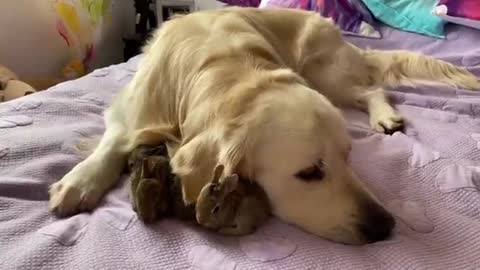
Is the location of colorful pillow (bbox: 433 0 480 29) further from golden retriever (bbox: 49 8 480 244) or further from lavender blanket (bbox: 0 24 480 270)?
golden retriever (bbox: 49 8 480 244)

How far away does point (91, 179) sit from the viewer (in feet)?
4.59

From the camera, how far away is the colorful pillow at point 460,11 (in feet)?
7.57

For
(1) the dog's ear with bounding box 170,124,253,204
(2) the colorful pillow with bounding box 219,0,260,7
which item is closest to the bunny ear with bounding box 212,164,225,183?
(1) the dog's ear with bounding box 170,124,253,204

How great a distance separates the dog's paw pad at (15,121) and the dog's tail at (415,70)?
50.3 inches

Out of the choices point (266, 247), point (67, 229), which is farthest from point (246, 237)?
point (67, 229)

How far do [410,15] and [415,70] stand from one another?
0.45 m

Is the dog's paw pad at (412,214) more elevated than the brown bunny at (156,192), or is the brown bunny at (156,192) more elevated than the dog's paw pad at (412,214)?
the brown bunny at (156,192)

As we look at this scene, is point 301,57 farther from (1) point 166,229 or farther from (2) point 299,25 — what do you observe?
(1) point 166,229

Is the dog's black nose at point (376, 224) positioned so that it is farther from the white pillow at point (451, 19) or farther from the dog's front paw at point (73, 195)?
the white pillow at point (451, 19)

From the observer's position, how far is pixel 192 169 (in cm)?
129

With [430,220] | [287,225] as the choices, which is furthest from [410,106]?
[287,225]

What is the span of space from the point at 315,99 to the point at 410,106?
72 cm

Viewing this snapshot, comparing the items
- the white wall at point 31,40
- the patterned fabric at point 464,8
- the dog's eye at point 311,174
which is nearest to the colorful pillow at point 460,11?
the patterned fabric at point 464,8

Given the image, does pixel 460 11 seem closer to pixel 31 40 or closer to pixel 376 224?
pixel 376 224
